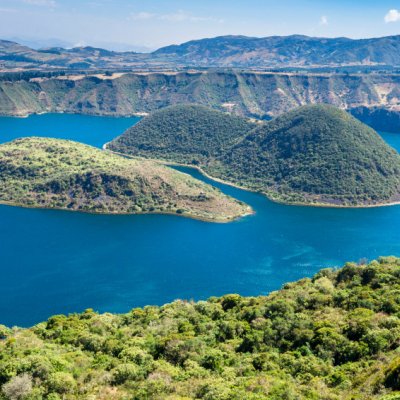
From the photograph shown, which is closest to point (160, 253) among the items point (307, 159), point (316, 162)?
point (316, 162)

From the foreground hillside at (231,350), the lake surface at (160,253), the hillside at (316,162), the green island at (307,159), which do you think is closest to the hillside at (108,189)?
the lake surface at (160,253)

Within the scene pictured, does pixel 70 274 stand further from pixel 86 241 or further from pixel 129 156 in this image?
pixel 129 156

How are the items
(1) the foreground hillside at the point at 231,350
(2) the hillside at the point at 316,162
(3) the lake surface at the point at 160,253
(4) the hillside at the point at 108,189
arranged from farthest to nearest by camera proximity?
(2) the hillside at the point at 316,162 → (4) the hillside at the point at 108,189 → (3) the lake surface at the point at 160,253 → (1) the foreground hillside at the point at 231,350

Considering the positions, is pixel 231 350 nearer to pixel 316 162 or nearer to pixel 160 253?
pixel 160 253

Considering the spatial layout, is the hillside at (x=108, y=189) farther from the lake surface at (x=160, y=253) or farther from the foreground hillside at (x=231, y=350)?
the foreground hillside at (x=231, y=350)

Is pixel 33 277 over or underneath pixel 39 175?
underneath

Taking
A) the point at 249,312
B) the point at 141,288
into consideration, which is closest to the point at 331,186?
the point at 141,288

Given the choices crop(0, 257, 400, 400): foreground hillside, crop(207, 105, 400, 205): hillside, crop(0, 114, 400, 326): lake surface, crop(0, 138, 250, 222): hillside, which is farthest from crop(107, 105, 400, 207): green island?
crop(0, 257, 400, 400): foreground hillside
